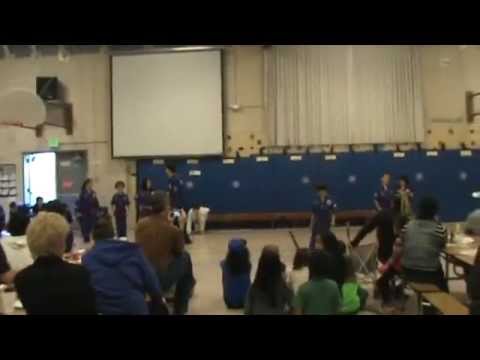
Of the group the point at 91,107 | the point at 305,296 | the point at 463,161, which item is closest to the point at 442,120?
the point at 463,161

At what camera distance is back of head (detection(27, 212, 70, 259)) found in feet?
8.63

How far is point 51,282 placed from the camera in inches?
100

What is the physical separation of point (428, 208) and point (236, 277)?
88.2 inches

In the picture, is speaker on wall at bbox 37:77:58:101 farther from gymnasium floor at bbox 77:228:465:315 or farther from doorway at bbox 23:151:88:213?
gymnasium floor at bbox 77:228:465:315

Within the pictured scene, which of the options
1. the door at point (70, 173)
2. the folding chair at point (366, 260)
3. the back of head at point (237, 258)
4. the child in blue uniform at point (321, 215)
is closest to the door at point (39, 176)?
the door at point (70, 173)

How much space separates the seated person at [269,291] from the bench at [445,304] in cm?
113

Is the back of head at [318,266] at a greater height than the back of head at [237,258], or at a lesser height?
greater

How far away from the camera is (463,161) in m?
14.5

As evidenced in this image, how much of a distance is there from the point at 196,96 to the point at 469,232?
976 centimetres

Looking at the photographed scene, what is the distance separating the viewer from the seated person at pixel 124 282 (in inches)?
128

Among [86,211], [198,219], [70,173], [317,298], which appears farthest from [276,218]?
[317,298]

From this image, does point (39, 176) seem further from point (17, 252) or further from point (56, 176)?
point (17, 252)

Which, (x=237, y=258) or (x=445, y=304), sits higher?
(x=237, y=258)

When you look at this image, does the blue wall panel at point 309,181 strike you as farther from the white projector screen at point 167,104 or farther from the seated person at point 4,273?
the seated person at point 4,273
